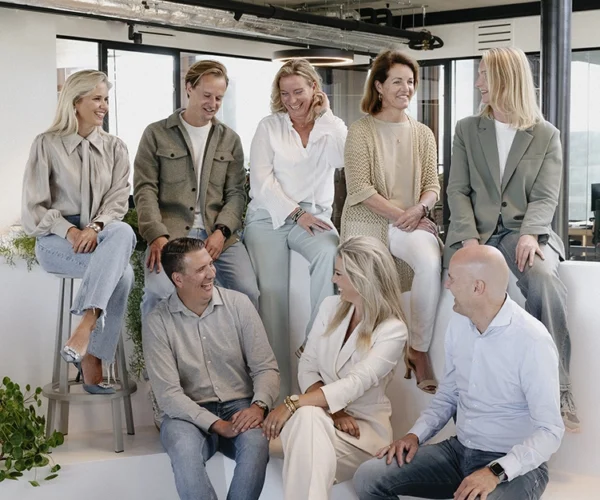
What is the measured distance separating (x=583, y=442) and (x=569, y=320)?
476 millimetres

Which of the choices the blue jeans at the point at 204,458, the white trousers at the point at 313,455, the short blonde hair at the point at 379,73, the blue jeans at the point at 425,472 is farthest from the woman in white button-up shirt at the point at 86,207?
the blue jeans at the point at 425,472

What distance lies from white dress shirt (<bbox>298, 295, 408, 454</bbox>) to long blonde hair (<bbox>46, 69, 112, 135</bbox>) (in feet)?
4.37

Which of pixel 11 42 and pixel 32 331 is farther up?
pixel 11 42

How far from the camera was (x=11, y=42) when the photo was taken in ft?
27.0

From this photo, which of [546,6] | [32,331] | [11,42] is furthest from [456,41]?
[32,331]

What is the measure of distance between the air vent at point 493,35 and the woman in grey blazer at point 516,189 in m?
6.62

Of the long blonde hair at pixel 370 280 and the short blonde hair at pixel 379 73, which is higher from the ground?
the short blonde hair at pixel 379 73

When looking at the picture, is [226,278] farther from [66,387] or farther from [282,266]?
[66,387]

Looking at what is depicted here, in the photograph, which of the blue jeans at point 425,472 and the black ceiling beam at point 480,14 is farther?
the black ceiling beam at point 480,14

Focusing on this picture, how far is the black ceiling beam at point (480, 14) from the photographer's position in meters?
9.51

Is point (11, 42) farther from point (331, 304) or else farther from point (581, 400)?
point (581, 400)

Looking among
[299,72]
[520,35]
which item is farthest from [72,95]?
[520,35]

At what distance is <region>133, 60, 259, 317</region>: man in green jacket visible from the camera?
13.6 feet

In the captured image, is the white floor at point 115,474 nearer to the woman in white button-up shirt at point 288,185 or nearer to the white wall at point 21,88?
the woman in white button-up shirt at point 288,185
